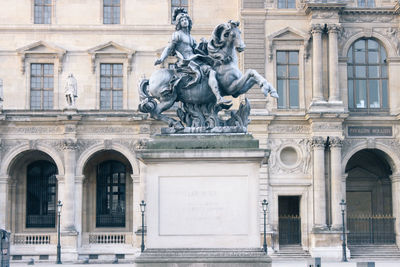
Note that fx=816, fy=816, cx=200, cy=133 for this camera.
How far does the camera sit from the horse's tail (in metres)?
15.3

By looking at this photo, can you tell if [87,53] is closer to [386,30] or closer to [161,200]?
[386,30]

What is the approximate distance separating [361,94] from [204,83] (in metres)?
28.1

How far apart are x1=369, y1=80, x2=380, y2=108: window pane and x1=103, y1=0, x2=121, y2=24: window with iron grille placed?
1358 centimetres

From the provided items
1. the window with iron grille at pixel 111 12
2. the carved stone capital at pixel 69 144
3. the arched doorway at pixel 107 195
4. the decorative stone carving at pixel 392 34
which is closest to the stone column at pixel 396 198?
the decorative stone carving at pixel 392 34

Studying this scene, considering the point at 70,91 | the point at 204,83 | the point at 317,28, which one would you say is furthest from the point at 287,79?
the point at 204,83

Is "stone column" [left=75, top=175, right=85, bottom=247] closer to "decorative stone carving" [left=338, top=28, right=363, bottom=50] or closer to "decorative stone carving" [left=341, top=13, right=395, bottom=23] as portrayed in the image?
"decorative stone carving" [left=338, top=28, right=363, bottom=50]

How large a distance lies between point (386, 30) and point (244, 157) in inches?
1157

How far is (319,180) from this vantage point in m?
40.4

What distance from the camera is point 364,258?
39.5 meters

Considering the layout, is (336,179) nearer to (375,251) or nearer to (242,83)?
(375,251)

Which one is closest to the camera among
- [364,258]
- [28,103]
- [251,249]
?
[251,249]

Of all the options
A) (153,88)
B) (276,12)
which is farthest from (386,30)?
(153,88)

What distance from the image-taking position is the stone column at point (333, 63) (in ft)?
133

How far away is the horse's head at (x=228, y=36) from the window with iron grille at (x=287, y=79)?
26219mm
